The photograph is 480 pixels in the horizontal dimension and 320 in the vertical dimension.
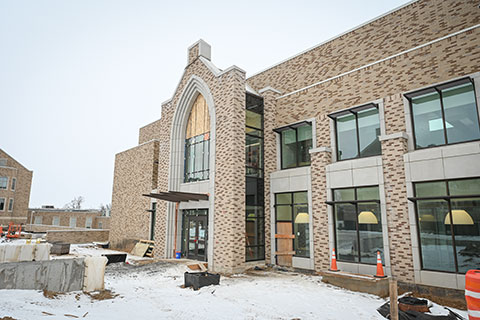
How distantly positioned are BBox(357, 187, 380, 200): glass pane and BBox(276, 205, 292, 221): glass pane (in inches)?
149

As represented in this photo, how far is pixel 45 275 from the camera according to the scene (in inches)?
355

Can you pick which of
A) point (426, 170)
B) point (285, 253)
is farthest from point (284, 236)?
point (426, 170)

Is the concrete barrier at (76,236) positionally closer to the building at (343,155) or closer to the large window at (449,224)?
the building at (343,155)

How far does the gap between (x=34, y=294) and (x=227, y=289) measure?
19.0 ft

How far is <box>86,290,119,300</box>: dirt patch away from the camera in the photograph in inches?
367

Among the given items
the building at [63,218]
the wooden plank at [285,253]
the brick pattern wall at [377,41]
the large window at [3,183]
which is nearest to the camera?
the brick pattern wall at [377,41]

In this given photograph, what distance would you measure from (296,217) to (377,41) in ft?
31.3

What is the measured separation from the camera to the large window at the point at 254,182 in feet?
50.7

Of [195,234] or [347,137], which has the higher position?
[347,137]

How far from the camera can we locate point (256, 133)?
1684 centimetres

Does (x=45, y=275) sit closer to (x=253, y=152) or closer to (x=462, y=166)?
(x=253, y=152)

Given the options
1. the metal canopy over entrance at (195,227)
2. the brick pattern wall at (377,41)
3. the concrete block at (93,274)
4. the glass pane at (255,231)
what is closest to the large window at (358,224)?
the glass pane at (255,231)

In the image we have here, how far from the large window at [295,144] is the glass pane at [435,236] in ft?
18.7

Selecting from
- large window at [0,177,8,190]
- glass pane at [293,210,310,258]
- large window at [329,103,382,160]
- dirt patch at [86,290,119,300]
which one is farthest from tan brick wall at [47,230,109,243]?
large window at [329,103,382,160]
